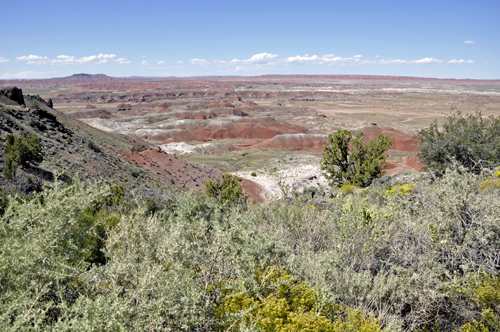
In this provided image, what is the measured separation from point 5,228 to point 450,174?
830cm

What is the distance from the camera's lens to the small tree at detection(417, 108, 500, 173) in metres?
16.7

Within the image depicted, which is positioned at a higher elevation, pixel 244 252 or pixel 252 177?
pixel 244 252

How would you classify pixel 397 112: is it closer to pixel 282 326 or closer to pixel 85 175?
pixel 85 175

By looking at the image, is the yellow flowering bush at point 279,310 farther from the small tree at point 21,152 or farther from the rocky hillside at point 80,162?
the small tree at point 21,152

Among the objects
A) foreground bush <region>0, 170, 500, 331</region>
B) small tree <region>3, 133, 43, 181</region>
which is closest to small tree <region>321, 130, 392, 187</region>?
foreground bush <region>0, 170, 500, 331</region>

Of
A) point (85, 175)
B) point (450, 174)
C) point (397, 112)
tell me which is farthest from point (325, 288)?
point (397, 112)

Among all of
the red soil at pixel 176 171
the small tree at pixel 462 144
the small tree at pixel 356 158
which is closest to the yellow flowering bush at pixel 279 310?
the small tree at pixel 462 144

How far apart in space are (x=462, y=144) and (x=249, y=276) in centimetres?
1734

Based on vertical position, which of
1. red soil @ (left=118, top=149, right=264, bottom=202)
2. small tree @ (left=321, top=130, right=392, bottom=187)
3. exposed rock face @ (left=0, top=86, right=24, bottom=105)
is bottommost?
red soil @ (left=118, top=149, right=264, bottom=202)

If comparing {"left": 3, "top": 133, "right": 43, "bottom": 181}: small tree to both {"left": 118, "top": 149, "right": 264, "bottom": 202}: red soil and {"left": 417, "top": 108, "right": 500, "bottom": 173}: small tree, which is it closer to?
{"left": 118, "top": 149, "right": 264, "bottom": 202}: red soil

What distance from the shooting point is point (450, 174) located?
261 inches

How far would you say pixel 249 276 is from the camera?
4.65 m

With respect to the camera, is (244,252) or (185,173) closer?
(244,252)

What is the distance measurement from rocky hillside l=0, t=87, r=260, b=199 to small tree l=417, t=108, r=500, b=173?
1525 cm
